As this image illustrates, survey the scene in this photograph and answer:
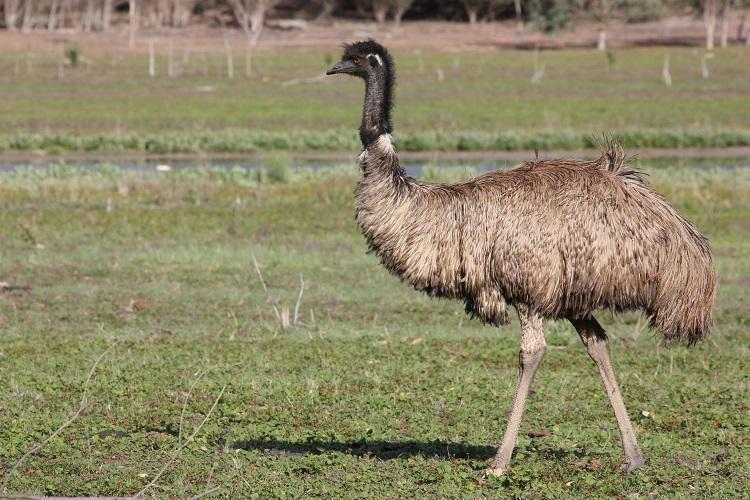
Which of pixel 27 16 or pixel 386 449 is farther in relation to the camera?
pixel 27 16

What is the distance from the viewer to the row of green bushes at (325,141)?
34.7 m

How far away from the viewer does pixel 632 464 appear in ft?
25.1

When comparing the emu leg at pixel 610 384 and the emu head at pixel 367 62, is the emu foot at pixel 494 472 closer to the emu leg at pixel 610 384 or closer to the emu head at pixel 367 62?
the emu leg at pixel 610 384

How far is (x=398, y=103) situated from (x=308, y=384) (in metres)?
37.9

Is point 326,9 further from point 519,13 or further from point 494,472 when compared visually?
point 494,472

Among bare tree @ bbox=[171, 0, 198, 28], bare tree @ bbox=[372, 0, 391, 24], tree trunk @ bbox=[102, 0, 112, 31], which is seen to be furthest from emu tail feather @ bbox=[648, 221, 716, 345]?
bare tree @ bbox=[171, 0, 198, 28]

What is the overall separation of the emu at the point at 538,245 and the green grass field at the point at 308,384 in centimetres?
73

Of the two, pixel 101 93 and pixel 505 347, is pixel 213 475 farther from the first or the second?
pixel 101 93

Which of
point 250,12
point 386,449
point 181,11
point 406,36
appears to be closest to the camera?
point 386,449

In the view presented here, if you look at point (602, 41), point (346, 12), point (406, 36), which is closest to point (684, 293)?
point (602, 41)

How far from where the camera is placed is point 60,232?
59.7 ft

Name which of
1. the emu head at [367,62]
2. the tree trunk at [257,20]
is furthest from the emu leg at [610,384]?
the tree trunk at [257,20]

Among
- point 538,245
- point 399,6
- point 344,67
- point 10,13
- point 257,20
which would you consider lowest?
point 10,13

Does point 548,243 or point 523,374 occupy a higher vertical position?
point 548,243
